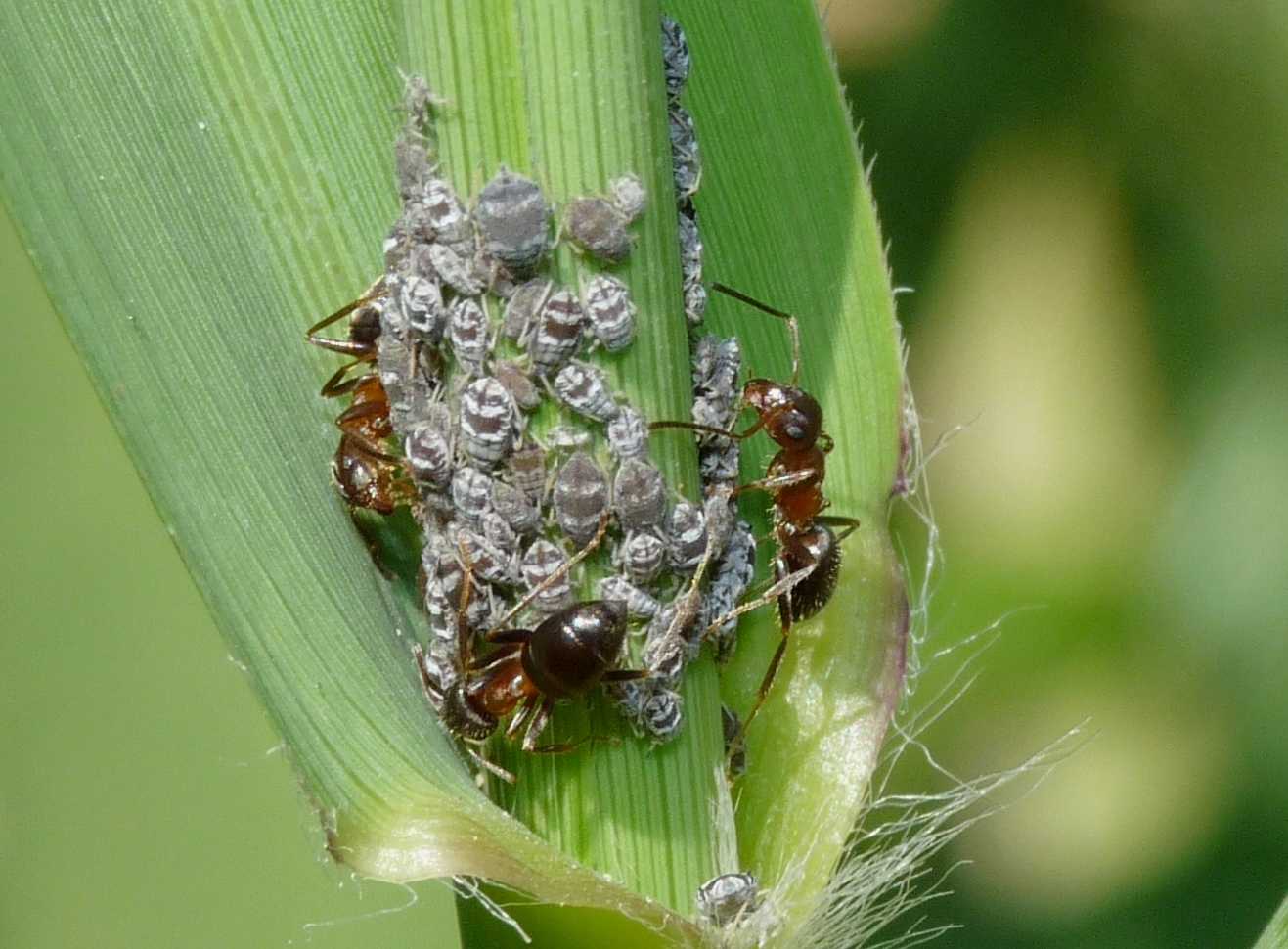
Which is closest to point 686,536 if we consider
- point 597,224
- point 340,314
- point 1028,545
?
point 597,224

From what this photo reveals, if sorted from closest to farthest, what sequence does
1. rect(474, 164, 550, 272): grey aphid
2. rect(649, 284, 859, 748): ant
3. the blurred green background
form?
rect(474, 164, 550, 272): grey aphid → rect(649, 284, 859, 748): ant → the blurred green background

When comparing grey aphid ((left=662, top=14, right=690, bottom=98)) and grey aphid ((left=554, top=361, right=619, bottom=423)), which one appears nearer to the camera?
grey aphid ((left=554, top=361, right=619, bottom=423))

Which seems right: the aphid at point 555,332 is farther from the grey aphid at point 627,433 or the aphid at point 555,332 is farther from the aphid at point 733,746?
the aphid at point 733,746

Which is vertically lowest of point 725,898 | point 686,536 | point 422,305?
point 725,898

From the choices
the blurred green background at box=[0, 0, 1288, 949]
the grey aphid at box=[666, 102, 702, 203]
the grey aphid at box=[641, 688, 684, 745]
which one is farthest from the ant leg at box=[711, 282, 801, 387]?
the blurred green background at box=[0, 0, 1288, 949]

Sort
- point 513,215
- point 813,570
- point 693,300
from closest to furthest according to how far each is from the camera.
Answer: point 513,215, point 693,300, point 813,570

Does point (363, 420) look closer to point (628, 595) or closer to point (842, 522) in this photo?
point (628, 595)

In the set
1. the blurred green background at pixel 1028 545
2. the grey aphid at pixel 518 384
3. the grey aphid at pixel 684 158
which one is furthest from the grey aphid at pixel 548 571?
the blurred green background at pixel 1028 545

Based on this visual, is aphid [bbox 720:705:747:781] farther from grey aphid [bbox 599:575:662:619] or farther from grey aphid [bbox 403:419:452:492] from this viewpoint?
grey aphid [bbox 403:419:452:492]
